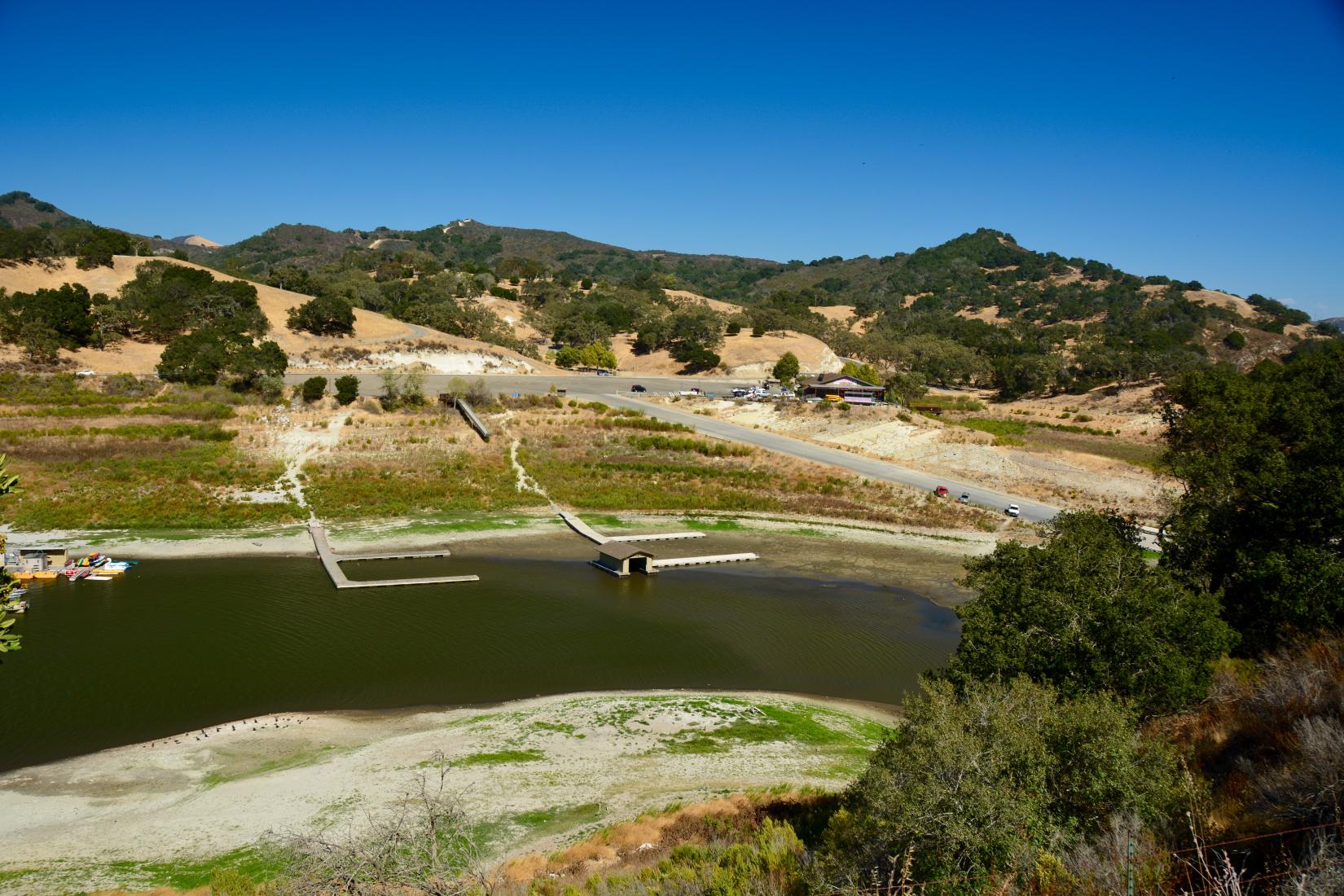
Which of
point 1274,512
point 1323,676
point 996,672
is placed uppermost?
point 1274,512

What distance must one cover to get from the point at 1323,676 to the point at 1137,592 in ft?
14.4

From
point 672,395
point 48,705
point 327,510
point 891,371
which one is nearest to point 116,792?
point 48,705

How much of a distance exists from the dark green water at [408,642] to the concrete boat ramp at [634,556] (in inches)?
30.4

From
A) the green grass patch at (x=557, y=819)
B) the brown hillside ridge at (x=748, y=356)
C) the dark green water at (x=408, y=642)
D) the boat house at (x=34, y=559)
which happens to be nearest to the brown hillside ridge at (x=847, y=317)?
the brown hillside ridge at (x=748, y=356)

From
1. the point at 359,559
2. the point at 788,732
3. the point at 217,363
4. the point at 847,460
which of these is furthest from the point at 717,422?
the point at 788,732

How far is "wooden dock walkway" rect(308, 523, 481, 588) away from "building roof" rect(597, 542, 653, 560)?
245 inches

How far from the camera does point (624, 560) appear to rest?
37.1 meters

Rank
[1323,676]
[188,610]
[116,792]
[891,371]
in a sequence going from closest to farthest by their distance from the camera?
1. [1323,676]
2. [116,792]
3. [188,610]
4. [891,371]

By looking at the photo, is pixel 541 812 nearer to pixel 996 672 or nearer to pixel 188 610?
pixel 996 672

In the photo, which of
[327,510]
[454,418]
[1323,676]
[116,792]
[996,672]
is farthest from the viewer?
[454,418]

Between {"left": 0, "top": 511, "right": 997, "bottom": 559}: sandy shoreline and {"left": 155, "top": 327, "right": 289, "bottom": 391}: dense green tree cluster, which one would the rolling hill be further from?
{"left": 0, "top": 511, "right": 997, "bottom": 559}: sandy shoreline

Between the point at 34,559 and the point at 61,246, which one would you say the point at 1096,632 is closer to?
the point at 34,559

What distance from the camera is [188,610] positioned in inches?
1198

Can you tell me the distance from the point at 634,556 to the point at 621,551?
0.68 metres
